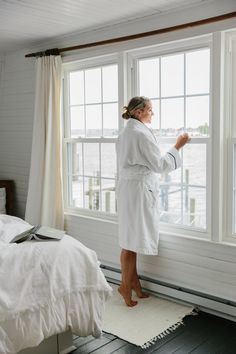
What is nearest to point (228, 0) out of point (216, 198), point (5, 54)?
point (216, 198)

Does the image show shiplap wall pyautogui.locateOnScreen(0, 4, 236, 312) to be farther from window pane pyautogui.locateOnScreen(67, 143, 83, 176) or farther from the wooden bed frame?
the wooden bed frame

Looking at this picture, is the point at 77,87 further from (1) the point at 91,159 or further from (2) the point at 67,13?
(2) the point at 67,13

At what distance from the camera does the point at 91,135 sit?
4340mm

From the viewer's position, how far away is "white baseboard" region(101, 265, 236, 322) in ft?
10.7

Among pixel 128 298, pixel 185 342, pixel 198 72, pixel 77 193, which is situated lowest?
pixel 185 342

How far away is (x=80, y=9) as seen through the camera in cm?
345

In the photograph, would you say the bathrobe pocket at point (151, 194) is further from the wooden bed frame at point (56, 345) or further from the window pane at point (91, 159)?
the wooden bed frame at point (56, 345)

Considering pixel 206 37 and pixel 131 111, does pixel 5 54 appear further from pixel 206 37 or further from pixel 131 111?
pixel 206 37

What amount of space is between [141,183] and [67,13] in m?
1.56

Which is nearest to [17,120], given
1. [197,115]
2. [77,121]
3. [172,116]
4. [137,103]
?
[77,121]

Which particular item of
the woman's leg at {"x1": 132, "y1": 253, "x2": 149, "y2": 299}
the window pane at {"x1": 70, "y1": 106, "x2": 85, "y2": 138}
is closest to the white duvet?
the woman's leg at {"x1": 132, "y1": 253, "x2": 149, "y2": 299}

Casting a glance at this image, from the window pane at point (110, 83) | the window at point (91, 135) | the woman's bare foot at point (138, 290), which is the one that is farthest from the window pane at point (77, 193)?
the woman's bare foot at point (138, 290)

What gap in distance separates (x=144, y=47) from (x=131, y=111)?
605 mm

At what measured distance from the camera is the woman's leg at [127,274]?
353 cm
